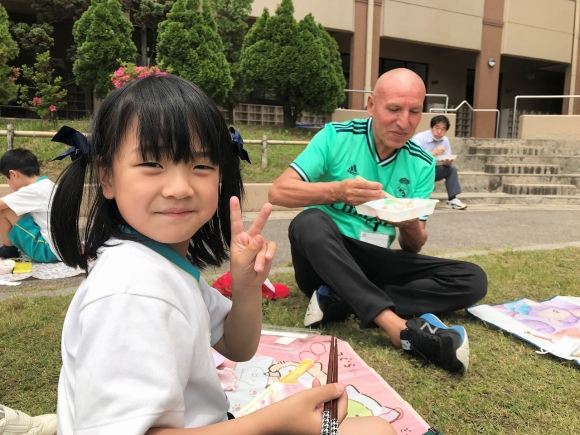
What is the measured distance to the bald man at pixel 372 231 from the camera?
227cm

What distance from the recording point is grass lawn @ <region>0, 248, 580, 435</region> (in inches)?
66.4

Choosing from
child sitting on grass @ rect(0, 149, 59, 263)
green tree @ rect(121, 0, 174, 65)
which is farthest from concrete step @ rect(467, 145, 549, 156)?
child sitting on grass @ rect(0, 149, 59, 263)

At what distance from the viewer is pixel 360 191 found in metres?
2.21

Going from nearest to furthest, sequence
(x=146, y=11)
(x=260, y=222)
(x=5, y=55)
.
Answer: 1. (x=260, y=222)
2. (x=5, y=55)
3. (x=146, y=11)

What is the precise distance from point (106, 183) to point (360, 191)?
1371 mm

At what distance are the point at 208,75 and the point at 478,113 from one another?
8.75 meters

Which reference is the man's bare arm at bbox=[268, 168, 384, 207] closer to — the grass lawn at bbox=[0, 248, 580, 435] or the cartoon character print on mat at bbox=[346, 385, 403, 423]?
the grass lawn at bbox=[0, 248, 580, 435]

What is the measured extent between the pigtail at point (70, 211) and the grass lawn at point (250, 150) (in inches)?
184

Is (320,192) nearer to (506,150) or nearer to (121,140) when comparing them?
(121,140)

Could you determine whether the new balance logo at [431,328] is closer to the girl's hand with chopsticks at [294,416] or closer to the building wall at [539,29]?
the girl's hand with chopsticks at [294,416]

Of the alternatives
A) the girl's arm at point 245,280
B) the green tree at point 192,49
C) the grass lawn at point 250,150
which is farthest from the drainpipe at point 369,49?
the girl's arm at point 245,280

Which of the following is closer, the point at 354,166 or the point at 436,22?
the point at 354,166

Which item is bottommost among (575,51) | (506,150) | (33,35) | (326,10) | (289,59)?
(506,150)

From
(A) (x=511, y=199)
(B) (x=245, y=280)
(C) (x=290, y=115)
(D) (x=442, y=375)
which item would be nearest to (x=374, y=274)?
(D) (x=442, y=375)
